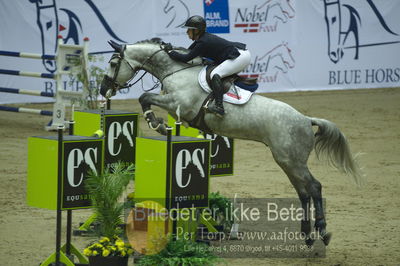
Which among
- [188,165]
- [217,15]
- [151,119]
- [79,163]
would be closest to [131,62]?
[151,119]

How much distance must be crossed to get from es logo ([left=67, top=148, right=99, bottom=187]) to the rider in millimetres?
1751

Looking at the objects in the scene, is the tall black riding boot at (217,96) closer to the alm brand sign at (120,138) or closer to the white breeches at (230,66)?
the white breeches at (230,66)

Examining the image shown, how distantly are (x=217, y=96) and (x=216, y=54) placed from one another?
0.56 metres

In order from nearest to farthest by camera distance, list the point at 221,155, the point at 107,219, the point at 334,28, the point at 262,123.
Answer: the point at 107,219 → the point at 262,123 → the point at 221,155 → the point at 334,28

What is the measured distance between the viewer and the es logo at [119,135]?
8.07 m

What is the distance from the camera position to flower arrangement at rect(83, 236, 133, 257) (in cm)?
645

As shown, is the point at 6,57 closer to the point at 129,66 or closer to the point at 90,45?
the point at 90,45

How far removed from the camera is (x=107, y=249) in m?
6.46

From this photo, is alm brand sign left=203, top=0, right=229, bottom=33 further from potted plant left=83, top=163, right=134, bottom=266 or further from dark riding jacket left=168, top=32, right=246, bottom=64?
potted plant left=83, top=163, right=134, bottom=266

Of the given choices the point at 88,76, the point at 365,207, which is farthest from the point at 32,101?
the point at 365,207

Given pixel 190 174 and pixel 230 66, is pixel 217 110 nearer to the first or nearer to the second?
pixel 230 66

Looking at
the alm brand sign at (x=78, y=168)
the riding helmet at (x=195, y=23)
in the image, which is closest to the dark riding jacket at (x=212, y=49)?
the riding helmet at (x=195, y=23)

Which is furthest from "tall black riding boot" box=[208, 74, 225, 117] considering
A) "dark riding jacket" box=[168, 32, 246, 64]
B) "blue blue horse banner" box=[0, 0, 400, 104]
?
"blue blue horse banner" box=[0, 0, 400, 104]

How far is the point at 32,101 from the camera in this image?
640 inches
